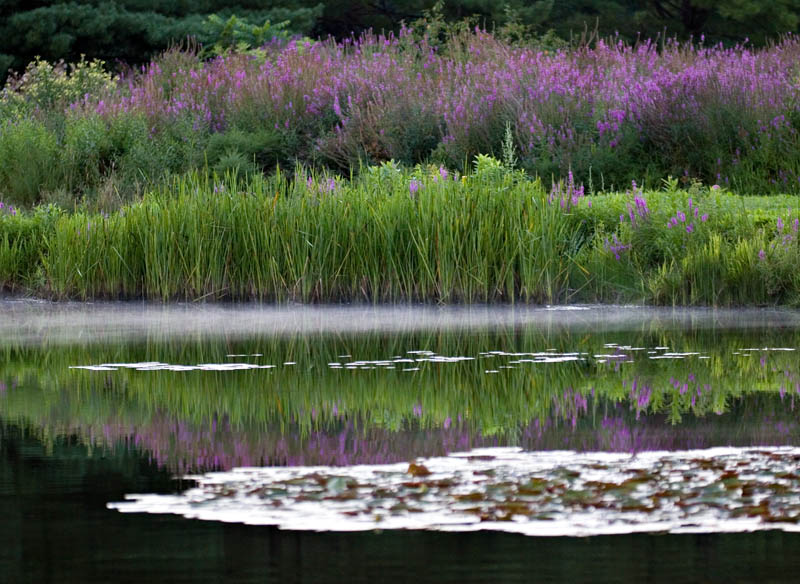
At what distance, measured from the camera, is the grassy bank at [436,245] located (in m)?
10.9

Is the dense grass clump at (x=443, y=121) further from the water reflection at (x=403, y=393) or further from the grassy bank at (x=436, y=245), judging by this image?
the water reflection at (x=403, y=393)

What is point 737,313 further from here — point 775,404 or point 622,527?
point 622,527

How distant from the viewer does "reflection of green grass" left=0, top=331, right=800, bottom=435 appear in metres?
5.91

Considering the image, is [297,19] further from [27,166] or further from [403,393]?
[403,393]

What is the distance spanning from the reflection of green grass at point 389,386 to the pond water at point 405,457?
24 mm

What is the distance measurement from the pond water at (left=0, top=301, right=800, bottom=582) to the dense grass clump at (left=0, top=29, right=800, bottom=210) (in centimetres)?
537

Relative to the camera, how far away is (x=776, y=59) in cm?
1597

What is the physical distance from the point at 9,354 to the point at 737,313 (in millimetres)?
5310

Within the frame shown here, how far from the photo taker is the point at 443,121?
15.3 metres

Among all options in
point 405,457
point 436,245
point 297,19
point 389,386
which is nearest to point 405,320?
point 436,245

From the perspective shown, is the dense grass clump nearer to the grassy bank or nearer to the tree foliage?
the grassy bank

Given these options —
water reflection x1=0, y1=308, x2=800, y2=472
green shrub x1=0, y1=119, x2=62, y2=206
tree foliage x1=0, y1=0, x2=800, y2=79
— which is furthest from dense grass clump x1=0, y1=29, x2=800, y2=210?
tree foliage x1=0, y1=0, x2=800, y2=79

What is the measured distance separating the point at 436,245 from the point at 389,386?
4.80 metres

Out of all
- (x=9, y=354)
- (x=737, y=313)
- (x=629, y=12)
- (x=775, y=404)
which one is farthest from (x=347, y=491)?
(x=629, y=12)
